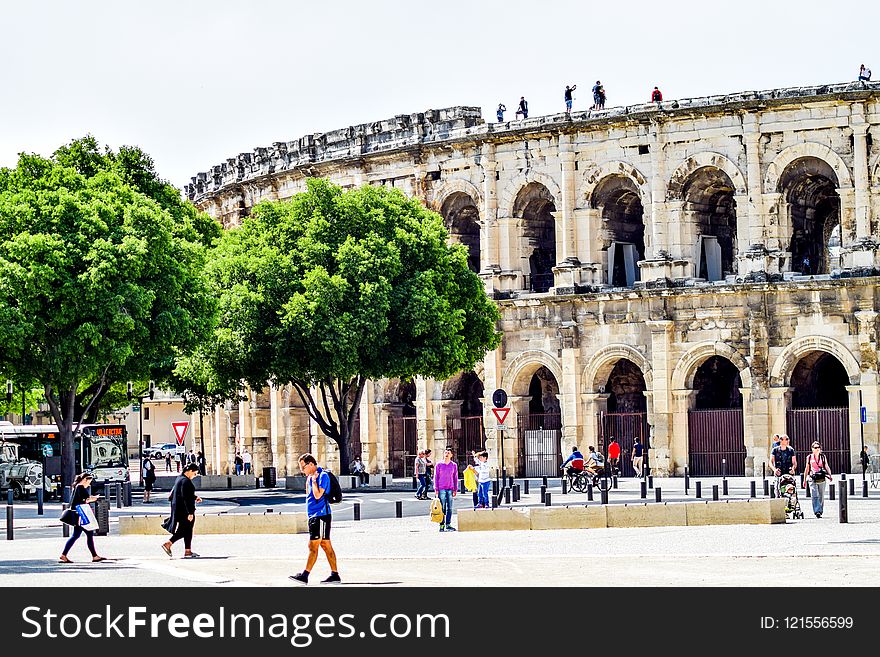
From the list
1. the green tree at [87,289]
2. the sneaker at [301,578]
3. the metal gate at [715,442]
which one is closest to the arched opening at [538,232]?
the metal gate at [715,442]

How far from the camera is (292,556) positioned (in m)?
25.2

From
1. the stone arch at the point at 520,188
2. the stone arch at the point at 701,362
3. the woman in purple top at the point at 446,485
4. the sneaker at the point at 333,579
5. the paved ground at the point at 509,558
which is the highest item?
the stone arch at the point at 520,188

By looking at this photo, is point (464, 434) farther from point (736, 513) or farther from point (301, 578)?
point (301, 578)

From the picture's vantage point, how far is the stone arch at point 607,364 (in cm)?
5338

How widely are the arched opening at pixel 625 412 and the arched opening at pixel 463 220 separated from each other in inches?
251

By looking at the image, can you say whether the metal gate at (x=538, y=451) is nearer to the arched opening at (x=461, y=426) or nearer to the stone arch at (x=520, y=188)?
the arched opening at (x=461, y=426)

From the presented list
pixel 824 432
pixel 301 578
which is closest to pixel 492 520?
pixel 301 578

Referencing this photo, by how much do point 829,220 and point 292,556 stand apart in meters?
33.9

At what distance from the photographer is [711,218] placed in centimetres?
5450

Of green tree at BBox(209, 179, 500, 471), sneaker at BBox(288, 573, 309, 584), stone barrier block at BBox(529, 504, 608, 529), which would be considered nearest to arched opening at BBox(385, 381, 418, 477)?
green tree at BBox(209, 179, 500, 471)

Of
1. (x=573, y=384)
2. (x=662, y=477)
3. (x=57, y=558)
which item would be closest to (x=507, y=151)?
(x=573, y=384)

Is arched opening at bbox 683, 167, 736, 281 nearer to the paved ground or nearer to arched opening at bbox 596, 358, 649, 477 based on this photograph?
arched opening at bbox 596, 358, 649, 477

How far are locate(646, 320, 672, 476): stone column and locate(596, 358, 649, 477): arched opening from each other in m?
1.40

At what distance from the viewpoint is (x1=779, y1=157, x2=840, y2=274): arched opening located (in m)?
51.5
